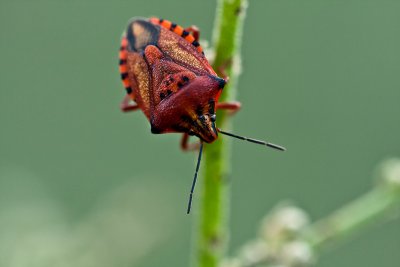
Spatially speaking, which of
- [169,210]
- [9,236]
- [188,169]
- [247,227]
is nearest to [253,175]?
[247,227]

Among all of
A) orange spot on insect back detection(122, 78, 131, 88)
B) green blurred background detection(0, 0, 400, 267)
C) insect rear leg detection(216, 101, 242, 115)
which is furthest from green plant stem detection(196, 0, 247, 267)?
green blurred background detection(0, 0, 400, 267)

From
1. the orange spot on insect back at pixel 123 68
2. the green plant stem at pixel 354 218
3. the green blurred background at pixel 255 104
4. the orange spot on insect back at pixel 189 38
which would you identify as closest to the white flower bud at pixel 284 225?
the green plant stem at pixel 354 218

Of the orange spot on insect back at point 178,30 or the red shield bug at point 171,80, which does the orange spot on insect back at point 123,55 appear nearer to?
the red shield bug at point 171,80

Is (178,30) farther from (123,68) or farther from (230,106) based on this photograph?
(230,106)

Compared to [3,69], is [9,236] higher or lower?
lower

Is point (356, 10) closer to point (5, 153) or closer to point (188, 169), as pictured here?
point (188, 169)

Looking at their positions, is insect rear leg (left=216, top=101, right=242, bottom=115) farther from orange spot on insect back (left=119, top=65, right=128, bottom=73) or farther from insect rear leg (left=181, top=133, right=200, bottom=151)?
orange spot on insect back (left=119, top=65, right=128, bottom=73)
